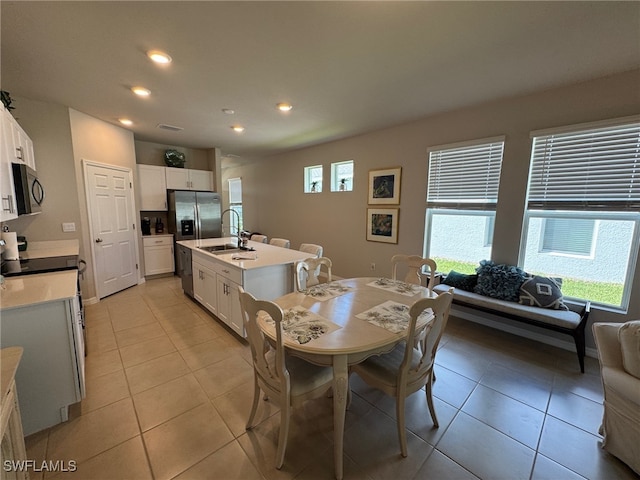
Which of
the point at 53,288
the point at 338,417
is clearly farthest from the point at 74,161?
the point at 338,417

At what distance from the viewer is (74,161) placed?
3.46m

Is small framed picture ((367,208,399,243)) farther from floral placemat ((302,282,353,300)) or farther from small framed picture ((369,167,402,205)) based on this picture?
floral placemat ((302,282,353,300))

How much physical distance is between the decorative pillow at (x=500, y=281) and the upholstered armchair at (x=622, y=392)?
1242mm

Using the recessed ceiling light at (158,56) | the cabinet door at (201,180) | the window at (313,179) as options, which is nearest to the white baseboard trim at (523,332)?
the window at (313,179)

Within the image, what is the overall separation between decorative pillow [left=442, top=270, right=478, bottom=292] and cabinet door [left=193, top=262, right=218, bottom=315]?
2917 mm

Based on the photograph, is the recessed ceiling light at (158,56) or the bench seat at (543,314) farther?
the bench seat at (543,314)

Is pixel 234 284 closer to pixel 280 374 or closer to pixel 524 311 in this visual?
pixel 280 374

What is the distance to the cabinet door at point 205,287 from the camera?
3191 mm

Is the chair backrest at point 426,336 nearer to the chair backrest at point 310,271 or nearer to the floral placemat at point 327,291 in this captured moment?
the floral placemat at point 327,291

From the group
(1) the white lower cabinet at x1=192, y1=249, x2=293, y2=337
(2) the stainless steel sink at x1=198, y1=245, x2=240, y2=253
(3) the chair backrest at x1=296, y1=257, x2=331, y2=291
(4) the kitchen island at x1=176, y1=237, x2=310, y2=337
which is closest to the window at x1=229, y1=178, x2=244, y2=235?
(2) the stainless steel sink at x1=198, y1=245, x2=240, y2=253

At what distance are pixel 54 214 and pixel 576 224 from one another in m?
6.10

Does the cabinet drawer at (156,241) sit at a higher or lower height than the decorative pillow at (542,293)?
higher

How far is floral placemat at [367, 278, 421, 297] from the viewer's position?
2207mm

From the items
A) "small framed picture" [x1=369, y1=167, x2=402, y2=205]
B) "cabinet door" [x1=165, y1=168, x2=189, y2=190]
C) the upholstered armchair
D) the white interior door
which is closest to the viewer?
the upholstered armchair
